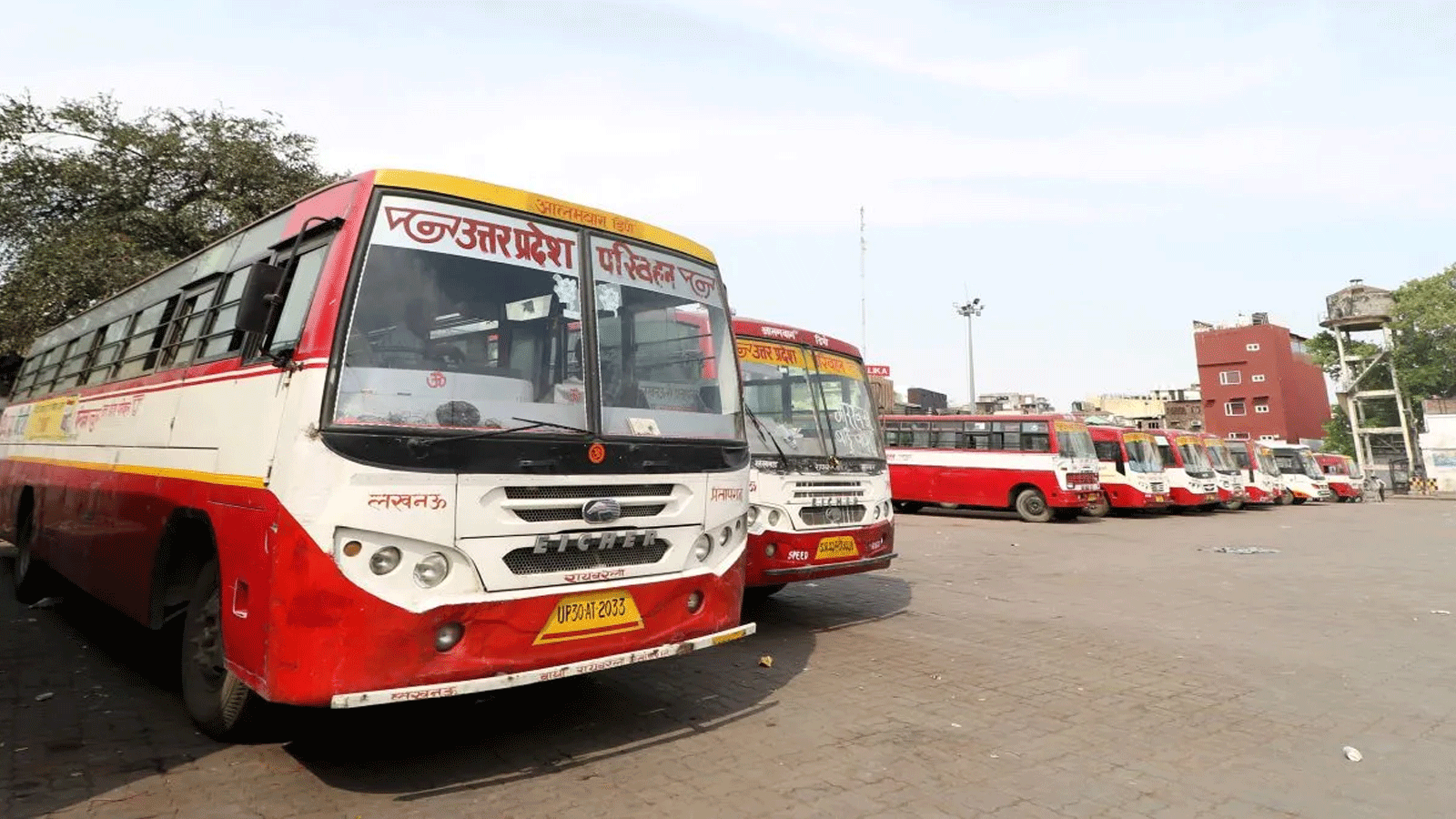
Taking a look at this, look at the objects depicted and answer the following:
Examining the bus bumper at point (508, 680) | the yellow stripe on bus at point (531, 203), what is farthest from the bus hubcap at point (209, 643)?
the yellow stripe on bus at point (531, 203)

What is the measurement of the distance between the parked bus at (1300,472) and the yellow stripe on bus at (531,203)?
1440 inches

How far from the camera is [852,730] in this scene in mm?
4816

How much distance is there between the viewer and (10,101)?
16047 mm

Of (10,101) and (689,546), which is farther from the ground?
(10,101)

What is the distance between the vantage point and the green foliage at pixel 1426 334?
167ft

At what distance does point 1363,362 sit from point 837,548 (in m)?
63.0

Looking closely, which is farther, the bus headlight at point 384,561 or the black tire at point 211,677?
the black tire at point 211,677

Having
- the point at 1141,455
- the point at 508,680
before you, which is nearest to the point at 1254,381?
the point at 1141,455

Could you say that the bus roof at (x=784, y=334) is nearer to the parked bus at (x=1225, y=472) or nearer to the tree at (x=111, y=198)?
the tree at (x=111, y=198)

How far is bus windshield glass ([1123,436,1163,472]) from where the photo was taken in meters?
23.9

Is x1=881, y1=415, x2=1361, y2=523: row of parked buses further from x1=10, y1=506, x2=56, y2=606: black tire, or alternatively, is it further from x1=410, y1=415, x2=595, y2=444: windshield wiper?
A: x1=410, y1=415, x2=595, y2=444: windshield wiper

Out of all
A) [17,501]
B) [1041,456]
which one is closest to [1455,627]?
[1041,456]

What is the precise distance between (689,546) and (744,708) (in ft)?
4.21

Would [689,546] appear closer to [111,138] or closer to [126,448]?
[126,448]
